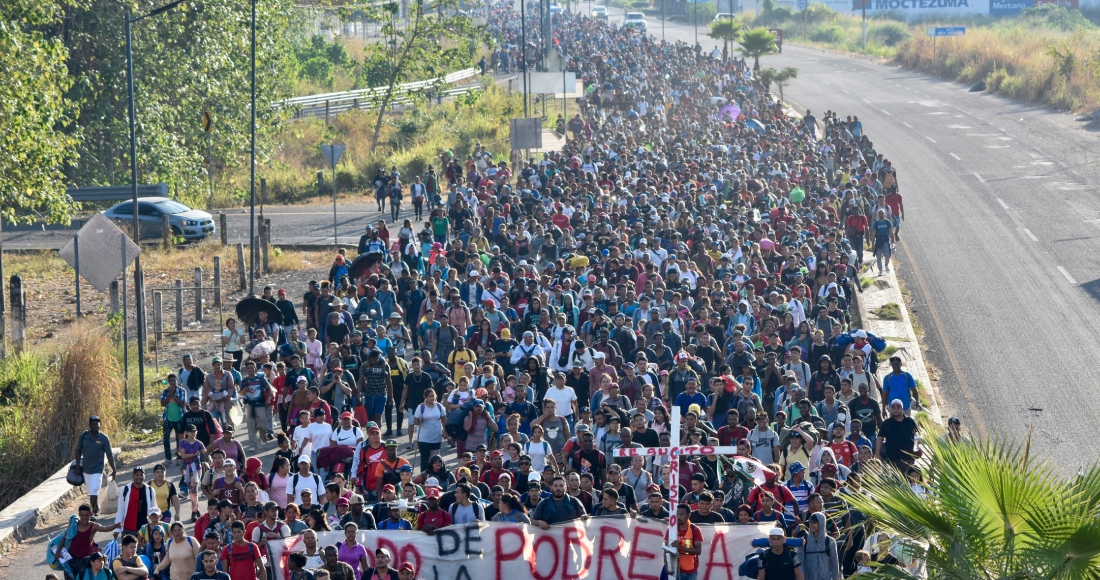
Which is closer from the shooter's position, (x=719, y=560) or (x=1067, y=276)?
(x=719, y=560)

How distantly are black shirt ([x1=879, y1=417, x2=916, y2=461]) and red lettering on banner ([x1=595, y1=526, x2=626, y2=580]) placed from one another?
3537mm

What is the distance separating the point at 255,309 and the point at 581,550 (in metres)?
9.42

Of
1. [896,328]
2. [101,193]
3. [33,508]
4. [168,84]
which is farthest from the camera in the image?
[168,84]

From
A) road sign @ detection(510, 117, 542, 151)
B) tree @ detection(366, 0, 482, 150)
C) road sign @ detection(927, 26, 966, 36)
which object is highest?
road sign @ detection(927, 26, 966, 36)

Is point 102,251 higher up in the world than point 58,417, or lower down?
higher up

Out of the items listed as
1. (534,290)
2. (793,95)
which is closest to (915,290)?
(534,290)

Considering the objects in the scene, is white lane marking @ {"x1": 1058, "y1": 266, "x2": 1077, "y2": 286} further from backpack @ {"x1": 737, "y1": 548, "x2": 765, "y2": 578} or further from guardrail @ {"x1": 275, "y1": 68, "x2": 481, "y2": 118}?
guardrail @ {"x1": 275, "y1": 68, "x2": 481, "y2": 118}

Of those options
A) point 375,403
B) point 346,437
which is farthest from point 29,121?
point 346,437

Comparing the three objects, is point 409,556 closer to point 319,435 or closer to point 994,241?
point 319,435

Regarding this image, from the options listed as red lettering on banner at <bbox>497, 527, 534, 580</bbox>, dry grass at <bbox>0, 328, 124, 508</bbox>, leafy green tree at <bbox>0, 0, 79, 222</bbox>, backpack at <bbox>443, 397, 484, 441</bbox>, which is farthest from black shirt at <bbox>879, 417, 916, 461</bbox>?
leafy green tree at <bbox>0, 0, 79, 222</bbox>

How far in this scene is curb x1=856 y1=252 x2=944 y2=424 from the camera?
69.3 feet

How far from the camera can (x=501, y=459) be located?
13977 mm

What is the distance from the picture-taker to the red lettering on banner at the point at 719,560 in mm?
12383

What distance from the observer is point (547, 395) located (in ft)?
54.7
